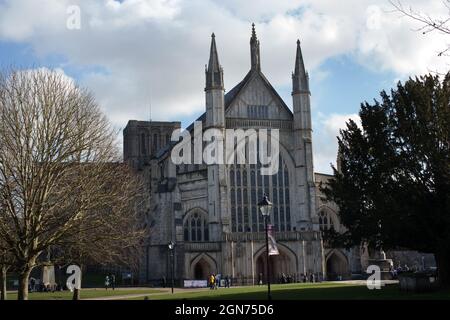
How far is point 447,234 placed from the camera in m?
30.2

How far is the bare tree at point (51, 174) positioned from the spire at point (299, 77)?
36.2 m

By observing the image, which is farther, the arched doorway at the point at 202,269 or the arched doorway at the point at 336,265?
the arched doorway at the point at 336,265

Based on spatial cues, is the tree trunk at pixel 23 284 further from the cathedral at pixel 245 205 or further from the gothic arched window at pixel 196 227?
the gothic arched window at pixel 196 227

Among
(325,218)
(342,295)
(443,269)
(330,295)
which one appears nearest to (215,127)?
(325,218)

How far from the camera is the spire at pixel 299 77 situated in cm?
6356

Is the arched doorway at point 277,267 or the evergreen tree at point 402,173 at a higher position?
the evergreen tree at point 402,173

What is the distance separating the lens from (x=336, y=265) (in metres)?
63.5

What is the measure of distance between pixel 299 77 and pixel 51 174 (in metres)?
40.7

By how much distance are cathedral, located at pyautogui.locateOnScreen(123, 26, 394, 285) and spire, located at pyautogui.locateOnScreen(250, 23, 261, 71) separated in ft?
0.41

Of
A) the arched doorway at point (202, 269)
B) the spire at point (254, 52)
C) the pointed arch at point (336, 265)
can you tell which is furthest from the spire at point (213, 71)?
the pointed arch at point (336, 265)
